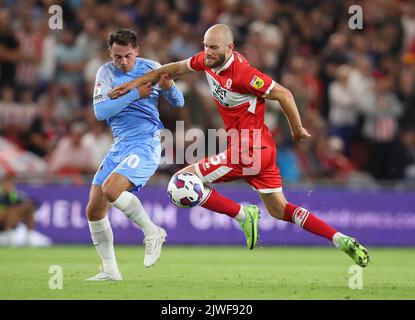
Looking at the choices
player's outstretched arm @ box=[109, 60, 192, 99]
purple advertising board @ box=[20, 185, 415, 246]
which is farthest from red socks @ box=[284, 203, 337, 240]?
purple advertising board @ box=[20, 185, 415, 246]

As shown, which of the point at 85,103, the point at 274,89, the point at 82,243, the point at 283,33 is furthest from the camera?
the point at 283,33

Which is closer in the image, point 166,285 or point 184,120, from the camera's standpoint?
point 166,285

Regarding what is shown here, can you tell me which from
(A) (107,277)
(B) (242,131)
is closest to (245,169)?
(B) (242,131)

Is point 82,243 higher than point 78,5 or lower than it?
lower

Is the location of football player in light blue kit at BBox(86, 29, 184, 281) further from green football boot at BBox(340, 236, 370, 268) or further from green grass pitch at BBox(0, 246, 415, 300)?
green football boot at BBox(340, 236, 370, 268)

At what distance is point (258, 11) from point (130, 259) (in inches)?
306

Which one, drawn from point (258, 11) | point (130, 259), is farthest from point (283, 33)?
point (130, 259)

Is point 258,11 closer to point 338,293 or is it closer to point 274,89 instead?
point 274,89

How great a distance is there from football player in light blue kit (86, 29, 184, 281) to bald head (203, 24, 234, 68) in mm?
634

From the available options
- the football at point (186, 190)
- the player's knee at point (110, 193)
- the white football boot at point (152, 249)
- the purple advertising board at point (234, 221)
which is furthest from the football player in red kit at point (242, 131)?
the purple advertising board at point (234, 221)

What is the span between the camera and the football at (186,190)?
9.79m

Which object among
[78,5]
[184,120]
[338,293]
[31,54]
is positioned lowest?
[338,293]

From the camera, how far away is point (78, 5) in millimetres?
18500

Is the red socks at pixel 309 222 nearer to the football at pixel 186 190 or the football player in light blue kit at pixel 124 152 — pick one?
the football at pixel 186 190
